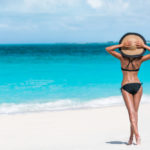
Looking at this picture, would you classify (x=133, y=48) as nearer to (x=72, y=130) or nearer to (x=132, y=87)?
(x=132, y=87)

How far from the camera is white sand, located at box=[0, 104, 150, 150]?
19.9ft

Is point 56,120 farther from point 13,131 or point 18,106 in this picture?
point 18,106

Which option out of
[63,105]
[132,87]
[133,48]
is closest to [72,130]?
[132,87]

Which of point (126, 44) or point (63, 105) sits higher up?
point (126, 44)

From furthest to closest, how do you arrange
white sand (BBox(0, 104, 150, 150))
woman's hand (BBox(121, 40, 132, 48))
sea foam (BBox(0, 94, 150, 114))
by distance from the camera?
sea foam (BBox(0, 94, 150, 114))
white sand (BBox(0, 104, 150, 150))
woman's hand (BBox(121, 40, 132, 48))

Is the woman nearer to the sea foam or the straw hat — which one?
the straw hat

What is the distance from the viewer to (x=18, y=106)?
12086 mm

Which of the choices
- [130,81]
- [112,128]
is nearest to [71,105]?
[112,128]

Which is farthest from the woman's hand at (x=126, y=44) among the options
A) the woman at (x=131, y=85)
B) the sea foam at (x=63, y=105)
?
the sea foam at (x=63, y=105)

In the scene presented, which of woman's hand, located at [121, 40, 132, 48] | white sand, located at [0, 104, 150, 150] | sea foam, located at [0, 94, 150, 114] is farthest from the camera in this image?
sea foam, located at [0, 94, 150, 114]

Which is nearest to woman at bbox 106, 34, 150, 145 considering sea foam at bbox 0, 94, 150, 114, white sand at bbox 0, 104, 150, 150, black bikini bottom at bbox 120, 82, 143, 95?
black bikini bottom at bbox 120, 82, 143, 95

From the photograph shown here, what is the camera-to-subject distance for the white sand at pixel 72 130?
6051 mm

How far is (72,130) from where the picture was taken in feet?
23.9

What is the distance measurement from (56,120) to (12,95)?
6887 millimetres
